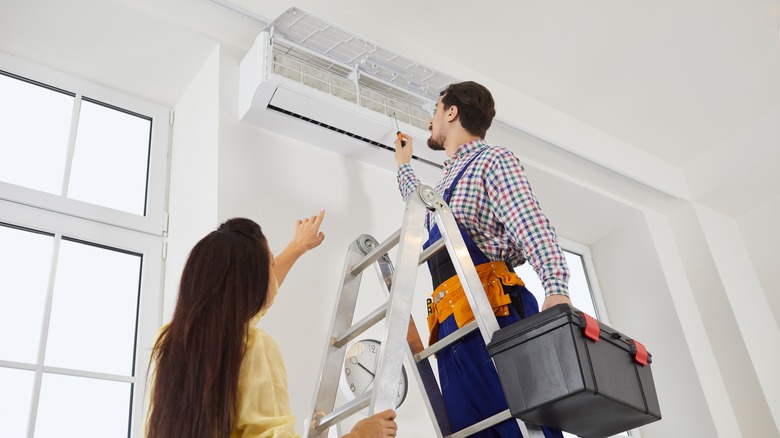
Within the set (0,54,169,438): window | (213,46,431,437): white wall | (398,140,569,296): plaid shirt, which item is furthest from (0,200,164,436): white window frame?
(398,140,569,296): plaid shirt

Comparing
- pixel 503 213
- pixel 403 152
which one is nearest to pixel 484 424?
pixel 503 213

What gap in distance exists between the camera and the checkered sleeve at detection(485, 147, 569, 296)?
5.51 feet

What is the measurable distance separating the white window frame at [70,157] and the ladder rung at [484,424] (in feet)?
4.52

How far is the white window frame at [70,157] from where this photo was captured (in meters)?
2.40

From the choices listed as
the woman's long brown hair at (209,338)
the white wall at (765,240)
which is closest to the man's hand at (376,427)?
the woman's long brown hair at (209,338)

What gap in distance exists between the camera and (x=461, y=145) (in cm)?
216

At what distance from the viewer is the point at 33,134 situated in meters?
2.56

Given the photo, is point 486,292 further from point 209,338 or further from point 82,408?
point 82,408

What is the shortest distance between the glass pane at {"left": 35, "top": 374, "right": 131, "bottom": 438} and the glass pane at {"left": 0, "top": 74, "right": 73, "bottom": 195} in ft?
2.23

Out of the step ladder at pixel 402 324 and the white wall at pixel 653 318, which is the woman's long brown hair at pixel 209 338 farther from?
the white wall at pixel 653 318

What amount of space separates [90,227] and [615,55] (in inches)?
95.1

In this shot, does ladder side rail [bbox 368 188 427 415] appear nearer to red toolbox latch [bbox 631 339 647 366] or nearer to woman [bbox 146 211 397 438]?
woman [bbox 146 211 397 438]

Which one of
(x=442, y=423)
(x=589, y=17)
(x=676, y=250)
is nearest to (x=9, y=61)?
(x=442, y=423)

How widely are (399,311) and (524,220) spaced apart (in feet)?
1.33
